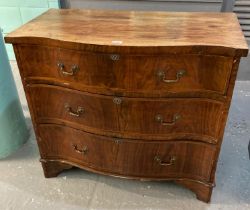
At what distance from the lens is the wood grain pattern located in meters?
0.97

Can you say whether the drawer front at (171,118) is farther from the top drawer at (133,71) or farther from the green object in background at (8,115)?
the green object in background at (8,115)

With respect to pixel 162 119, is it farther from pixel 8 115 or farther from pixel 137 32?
pixel 8 115

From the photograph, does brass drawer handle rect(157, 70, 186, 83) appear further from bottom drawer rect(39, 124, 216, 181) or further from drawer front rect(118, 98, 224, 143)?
bottom drawer rect(39, 124, 216, 181)

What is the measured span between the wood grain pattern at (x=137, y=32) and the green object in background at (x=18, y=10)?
101 cm

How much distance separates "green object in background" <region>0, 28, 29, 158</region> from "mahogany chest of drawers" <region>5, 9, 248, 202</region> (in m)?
0.35

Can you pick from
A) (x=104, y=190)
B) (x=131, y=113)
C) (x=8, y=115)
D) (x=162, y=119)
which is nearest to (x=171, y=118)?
(x=162, y=119)

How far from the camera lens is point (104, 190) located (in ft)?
4.75

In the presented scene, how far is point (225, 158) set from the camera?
161 cm

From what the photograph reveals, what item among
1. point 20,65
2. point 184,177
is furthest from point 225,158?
point 20,65

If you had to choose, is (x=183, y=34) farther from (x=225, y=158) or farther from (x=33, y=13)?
(x=33, y=13)

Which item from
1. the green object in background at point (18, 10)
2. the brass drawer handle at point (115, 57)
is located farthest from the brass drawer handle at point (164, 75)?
the green object in background at point (18, 10)

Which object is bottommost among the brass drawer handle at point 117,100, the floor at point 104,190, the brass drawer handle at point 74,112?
the floor at point 104,190

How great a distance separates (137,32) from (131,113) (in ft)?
1.08

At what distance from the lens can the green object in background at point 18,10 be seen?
226 centimetres
